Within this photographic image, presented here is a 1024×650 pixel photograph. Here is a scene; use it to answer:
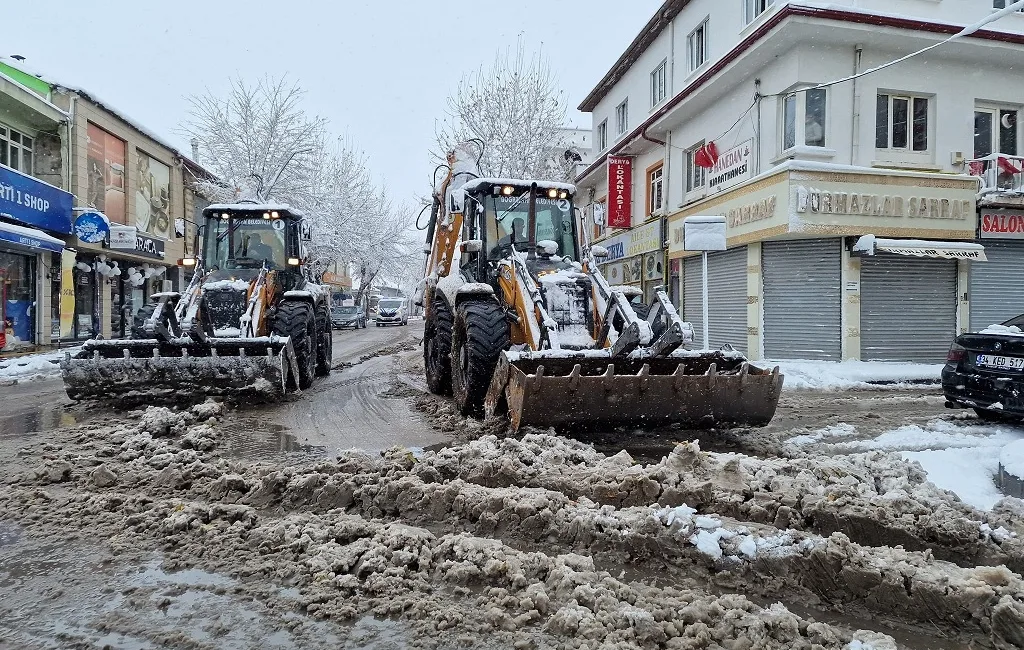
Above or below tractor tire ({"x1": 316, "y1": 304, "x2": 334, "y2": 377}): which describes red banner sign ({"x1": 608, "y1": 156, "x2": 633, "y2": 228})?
above

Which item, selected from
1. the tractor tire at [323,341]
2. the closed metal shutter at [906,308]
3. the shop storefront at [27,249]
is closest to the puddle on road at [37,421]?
the tractor tire at [323,341]

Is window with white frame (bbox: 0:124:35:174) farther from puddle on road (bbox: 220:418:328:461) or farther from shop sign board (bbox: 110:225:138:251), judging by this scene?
puddle on road (bbox: 220:418:328:461)

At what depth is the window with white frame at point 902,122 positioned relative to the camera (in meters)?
13.5

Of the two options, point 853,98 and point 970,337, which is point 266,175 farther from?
point 970,337

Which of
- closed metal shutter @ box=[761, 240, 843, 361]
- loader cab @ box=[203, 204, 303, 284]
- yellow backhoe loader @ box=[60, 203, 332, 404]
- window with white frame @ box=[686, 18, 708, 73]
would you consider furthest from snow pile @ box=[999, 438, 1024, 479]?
window with white frame @ box=[686, 18, 708, 73]

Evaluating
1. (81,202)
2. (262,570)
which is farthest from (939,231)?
(81,202)

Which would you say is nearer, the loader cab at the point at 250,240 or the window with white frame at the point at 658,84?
the loader cab at the point at 250,240

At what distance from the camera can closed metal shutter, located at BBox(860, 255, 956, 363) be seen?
1359cm

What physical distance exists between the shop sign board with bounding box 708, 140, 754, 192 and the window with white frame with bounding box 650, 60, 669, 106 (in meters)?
4.02

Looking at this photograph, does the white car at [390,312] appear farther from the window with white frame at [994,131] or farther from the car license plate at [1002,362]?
the car license plate at [1002,362]

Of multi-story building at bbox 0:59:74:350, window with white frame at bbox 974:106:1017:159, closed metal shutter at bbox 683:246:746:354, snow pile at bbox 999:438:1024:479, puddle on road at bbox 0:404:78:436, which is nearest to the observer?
snow pile at bbox 999:438:1024:479

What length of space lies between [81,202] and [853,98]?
21.0 meters

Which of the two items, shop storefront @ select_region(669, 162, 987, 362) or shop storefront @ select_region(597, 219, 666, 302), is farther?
shop storefront @ select_region(597, 219, 666, 302)

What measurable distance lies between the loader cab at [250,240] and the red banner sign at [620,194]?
42.5ft
